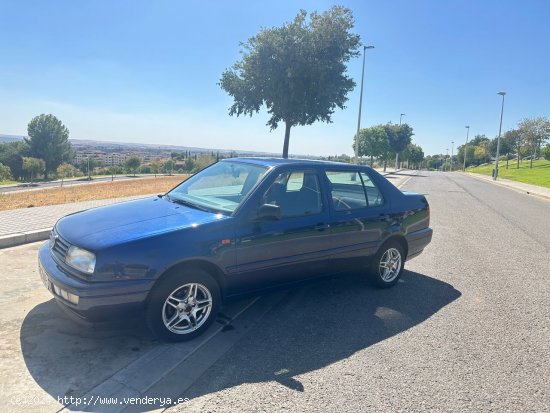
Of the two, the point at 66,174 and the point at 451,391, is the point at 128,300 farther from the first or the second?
the point at 66,174

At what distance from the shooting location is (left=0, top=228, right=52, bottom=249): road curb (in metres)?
6.13

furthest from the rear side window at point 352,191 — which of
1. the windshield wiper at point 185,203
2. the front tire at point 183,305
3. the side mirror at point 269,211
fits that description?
the front tire at point 183,305

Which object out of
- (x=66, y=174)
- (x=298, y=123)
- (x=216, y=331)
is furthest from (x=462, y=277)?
(x=66, y=174)

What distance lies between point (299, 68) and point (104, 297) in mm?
18468

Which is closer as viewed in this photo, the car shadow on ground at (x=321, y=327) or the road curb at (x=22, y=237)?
the car shadow on ground at (x=321, y=327)

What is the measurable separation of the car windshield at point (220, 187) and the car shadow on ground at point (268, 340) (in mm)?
1270

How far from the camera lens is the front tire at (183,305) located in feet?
10.7

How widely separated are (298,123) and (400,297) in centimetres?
1788

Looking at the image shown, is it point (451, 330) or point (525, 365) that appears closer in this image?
point (525, 365)

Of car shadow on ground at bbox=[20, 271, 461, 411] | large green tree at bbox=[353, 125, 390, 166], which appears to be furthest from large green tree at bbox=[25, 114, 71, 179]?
car shadow on ground at bbox=[20, 271, 461, 411]

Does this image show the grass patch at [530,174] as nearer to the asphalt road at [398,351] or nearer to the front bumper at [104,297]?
the asphalt road at [398,351]

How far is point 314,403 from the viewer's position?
108 inches

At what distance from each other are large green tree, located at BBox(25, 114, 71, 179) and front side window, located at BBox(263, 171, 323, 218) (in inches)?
3177

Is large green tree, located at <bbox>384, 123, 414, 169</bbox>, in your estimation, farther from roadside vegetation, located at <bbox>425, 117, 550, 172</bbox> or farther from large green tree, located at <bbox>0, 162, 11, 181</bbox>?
large green tree, located at <bbox>0, 162, 11, 181</bbox>
